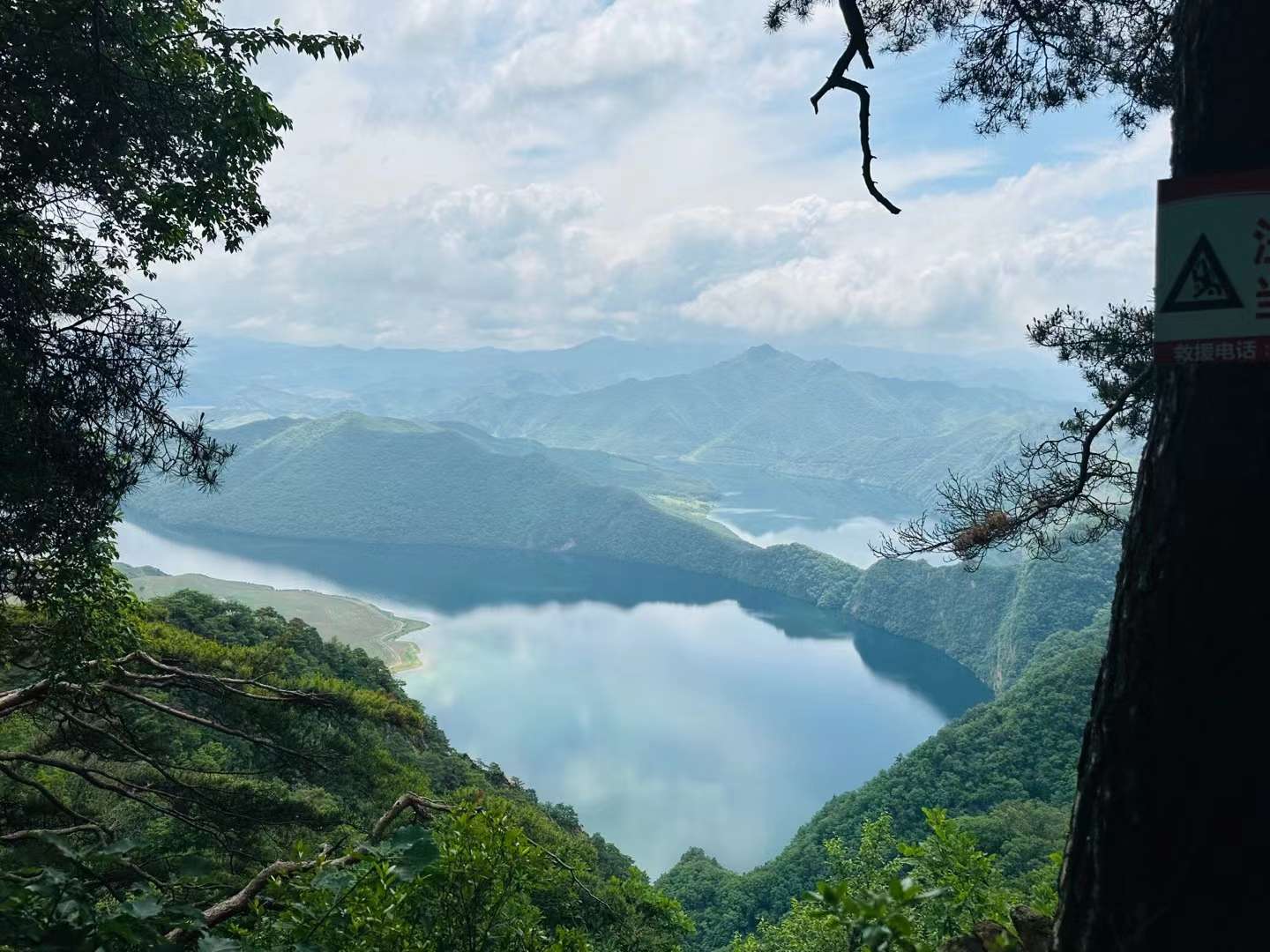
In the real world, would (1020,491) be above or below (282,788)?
above

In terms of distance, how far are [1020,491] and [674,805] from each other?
87.4 feet

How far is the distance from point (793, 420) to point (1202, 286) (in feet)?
557

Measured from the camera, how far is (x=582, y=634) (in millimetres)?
44375

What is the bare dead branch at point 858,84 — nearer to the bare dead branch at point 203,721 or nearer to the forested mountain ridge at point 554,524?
the bare dead branch at point 203,721

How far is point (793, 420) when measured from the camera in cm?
16725

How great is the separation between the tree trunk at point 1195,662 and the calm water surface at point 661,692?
82.4ft

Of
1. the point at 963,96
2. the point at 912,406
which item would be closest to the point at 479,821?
the point at 963,96

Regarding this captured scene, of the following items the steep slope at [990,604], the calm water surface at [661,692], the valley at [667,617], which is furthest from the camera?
the steep slope at [990,604]

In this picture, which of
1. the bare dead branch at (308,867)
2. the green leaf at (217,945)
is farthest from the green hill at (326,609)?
the green leaf at (217,945)

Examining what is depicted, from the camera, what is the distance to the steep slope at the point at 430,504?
67.4 meters

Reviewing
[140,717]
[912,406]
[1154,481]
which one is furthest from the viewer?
[912,406]

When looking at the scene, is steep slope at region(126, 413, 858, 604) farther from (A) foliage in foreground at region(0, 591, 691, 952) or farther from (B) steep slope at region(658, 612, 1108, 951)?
(A) foliage in foreground at region(0, 591, 691, 952)

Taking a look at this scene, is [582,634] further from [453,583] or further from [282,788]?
[282,788]

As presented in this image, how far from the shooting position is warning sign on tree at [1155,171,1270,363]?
1.02m
